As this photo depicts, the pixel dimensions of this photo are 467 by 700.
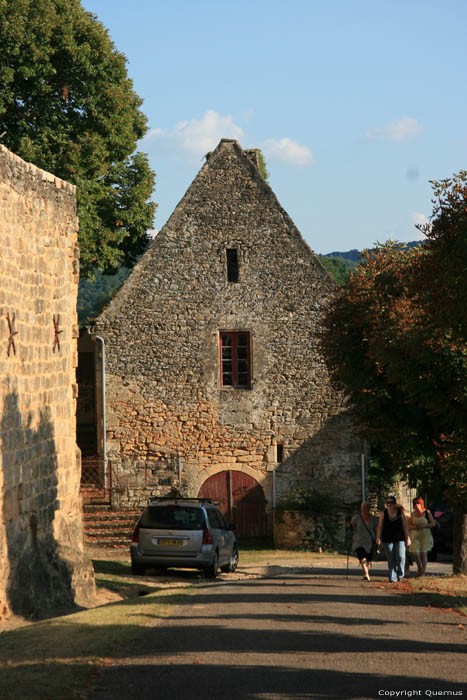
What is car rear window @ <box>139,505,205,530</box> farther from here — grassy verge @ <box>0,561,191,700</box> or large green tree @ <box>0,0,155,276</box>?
large green tree @ <box>0,0,155,276</box>

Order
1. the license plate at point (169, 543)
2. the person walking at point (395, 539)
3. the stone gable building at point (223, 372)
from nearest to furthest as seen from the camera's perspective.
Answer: the person walking at point (395, 539) < the license plate at point (169, 543) < the stone gable building at point (223, 372)

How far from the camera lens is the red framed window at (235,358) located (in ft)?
88.0

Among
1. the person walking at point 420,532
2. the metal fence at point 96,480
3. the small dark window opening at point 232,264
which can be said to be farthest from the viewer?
the small dark window opening at point 232,264

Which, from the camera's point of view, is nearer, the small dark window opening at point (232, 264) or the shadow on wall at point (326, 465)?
the shadow on wall at point (326, 465)

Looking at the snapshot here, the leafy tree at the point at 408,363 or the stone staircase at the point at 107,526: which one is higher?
the leafy tree at the point at 408,363

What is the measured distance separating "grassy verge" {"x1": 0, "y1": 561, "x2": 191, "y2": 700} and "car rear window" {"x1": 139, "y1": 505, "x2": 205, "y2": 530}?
597 cm

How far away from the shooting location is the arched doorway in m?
26.4

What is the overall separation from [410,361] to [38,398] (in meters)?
5.93

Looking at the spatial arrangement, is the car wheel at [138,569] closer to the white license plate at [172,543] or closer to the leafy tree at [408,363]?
the white license plate at [172,543]

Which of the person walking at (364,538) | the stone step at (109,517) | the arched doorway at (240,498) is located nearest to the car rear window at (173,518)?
the person walking at (364,538)

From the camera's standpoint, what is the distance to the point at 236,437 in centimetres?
2666

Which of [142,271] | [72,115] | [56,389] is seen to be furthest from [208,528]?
[72,115]

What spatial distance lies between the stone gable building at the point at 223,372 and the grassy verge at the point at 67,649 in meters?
14.4

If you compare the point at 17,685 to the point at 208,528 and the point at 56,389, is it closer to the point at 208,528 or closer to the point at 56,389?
the point at 56,389
